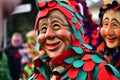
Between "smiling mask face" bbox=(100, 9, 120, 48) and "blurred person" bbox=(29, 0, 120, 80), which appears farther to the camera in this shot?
"smiling mask face" bbox=(100, 9, 120, 48)

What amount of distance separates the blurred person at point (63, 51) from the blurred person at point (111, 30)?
2.41 ft

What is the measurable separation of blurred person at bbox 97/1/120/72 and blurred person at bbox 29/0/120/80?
735mm

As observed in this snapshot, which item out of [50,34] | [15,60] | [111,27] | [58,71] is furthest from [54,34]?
[15,60]

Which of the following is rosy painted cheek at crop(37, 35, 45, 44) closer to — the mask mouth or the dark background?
the mask mouth

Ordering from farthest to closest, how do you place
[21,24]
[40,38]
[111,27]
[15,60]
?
[21,24] < [15,60] < [111,27] < [40,38]

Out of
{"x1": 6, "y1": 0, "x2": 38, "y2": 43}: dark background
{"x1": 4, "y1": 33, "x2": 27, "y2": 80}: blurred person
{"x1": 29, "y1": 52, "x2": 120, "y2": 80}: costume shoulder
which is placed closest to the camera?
{"x1": 29, "y1": 52, "x2": 120, "y2": 80}: costume shoulder

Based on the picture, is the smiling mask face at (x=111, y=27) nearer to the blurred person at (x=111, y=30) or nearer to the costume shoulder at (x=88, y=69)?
the blurred person at (x=111, y=30)

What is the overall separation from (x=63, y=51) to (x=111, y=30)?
0.91 meters

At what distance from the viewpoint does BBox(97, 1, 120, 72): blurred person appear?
131 inches

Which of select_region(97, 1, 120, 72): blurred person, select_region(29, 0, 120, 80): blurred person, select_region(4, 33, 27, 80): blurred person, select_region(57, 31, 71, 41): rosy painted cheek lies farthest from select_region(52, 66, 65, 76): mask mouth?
select_region(4, 33, 27, 80): blurred person

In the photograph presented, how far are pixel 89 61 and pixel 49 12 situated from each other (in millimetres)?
406

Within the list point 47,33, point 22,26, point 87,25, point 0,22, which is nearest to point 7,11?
point 0,22

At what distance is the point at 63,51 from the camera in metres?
2.54

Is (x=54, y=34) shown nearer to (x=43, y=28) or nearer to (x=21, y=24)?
(x=43, y=28)
